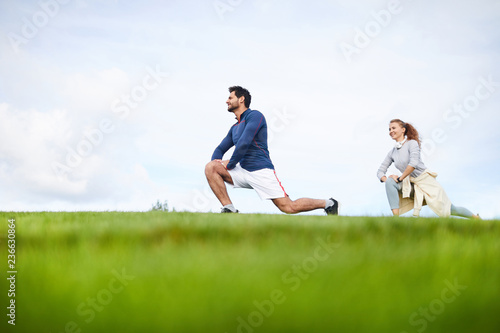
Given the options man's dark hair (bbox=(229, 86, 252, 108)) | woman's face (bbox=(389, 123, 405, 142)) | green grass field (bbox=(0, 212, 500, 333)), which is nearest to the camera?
green grass field (bbox=(0, 212, 500, 333))

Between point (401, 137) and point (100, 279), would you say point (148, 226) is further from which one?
point (401, 137)

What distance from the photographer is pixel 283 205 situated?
7.64 m

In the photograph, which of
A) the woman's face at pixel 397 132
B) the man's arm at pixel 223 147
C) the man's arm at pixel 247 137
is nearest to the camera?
the man's arm at pixel 247 137

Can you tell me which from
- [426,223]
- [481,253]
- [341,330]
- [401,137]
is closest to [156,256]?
[341,330]

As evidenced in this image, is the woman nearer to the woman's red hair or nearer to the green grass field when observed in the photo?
the woman's red hair

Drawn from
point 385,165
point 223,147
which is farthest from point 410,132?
point 223,147

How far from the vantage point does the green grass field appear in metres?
2.80

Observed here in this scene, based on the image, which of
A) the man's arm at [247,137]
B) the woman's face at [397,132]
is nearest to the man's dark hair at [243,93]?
the man's arm at [247,137]

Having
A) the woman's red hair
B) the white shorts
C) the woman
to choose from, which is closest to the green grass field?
the white shorts

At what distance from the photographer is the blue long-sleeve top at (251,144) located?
7500 mm

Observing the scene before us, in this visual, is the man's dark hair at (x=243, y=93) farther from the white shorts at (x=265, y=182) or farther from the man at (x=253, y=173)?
the white shorts at (x=265, y=182)

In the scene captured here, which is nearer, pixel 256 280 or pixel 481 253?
pixel 256 280

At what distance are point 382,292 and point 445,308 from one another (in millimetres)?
444

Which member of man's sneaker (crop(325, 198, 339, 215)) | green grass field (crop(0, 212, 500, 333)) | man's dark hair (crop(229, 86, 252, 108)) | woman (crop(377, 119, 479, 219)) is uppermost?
man's dark hair (crop(229, 86, 252, 108))
